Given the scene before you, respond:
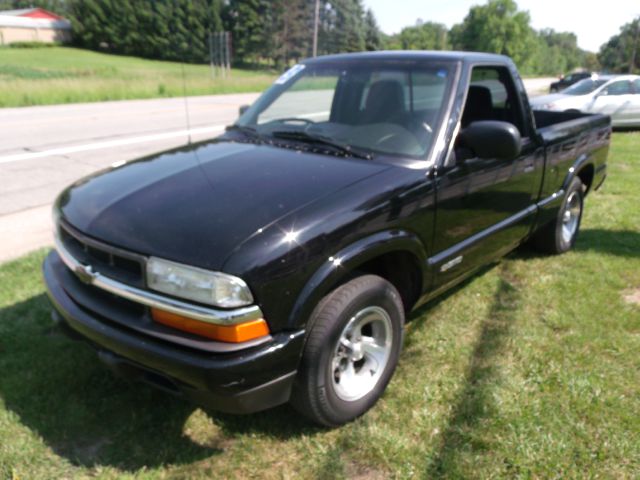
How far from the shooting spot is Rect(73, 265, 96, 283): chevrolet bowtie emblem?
2.40 meters

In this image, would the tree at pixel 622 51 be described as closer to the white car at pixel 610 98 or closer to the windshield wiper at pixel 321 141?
the white car at pixel 610 98

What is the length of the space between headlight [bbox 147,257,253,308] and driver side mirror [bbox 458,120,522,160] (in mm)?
1675

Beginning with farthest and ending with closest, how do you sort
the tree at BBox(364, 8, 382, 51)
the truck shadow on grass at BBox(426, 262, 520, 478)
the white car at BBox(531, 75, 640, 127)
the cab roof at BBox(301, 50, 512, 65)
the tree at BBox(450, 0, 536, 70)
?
the tree at BBox(450, 0, 536, 70) → the tree at BBox(364, 8, 382, 51) → the white car at BBox(531, 75, 640, 127) → the cab roof at BBox(301, 50, 512, 65) → the truck shadow on grass at BBox(426, 262, 520, 478)

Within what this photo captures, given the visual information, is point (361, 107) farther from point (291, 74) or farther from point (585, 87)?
point (585, 87)

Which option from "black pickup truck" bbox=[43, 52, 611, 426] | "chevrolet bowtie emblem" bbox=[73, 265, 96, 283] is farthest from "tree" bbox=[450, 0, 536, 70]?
"chevrolet bowtie emblem" bbox=[73, 265, 96, 283]

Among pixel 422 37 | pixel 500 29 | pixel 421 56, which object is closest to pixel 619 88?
pixel 421 56

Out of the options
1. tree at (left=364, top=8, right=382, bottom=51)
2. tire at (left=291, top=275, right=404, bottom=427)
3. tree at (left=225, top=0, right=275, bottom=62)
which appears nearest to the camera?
tire at (left=291, top=275, right=404, bottom=427)

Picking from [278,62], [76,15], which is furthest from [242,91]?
[76,15]

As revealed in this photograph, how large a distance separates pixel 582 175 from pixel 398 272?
3310mm

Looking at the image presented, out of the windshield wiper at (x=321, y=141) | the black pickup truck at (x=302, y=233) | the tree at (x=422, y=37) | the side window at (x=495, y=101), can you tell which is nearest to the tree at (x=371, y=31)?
the tree at (x=422, y=37)

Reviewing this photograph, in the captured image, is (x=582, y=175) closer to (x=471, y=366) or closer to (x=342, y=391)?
(x=471, y=366)

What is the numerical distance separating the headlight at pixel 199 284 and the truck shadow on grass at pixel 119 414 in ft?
2.89

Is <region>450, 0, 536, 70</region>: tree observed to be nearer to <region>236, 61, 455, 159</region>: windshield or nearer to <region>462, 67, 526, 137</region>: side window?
<region>462, 67, 526, 137</region>: side window

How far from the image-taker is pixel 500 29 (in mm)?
85562
